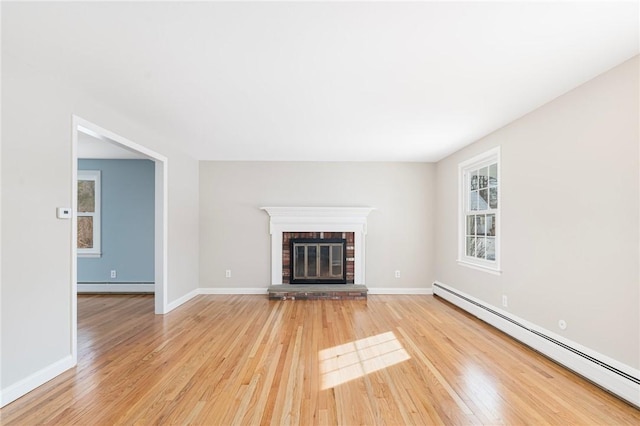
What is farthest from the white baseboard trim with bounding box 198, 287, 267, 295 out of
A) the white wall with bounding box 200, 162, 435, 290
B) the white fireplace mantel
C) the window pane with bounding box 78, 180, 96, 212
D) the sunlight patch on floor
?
the sunlight patch on floor

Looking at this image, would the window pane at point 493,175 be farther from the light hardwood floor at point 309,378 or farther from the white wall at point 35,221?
the white wall at point 35,221

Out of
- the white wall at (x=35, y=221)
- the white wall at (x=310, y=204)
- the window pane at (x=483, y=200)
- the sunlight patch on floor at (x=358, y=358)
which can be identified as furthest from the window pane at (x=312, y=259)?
the white wall at (x=35, y=221)

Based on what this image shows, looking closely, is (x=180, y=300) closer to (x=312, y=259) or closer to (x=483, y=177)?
(x=312, y=259)

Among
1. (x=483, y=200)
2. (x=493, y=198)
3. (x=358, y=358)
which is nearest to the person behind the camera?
(x=358, y=358)

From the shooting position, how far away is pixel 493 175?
4027mm

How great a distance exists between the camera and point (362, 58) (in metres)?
2.12

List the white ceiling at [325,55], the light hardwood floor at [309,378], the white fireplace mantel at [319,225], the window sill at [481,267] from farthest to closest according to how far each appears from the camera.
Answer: the white fireplace mantel at [319,225] < the window sill at [481,267] < the light hardwood floor at [309,378] < the white ceiling at [325,55]

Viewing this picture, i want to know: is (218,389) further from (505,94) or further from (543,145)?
(543,145)

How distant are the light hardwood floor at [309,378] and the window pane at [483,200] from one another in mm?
1539

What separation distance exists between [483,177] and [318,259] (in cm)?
296

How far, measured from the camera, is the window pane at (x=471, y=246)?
450 cm

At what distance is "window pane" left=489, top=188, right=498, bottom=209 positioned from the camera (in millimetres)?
3951

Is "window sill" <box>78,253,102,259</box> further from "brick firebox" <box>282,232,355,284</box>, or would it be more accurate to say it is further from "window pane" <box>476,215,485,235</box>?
"window pane" <box>476,215,485,235</box>

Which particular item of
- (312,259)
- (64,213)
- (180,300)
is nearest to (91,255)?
(180,300)
